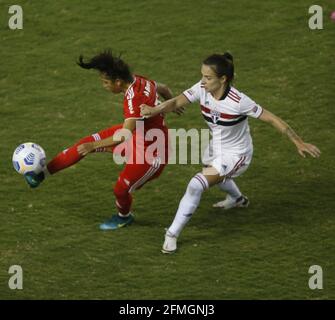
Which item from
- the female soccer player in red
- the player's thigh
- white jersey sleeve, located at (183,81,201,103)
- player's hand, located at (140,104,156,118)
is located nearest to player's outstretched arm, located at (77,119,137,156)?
the female soccer player in red

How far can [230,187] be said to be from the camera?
11750 mm

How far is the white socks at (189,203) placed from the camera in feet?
35.5

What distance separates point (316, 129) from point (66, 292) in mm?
5000

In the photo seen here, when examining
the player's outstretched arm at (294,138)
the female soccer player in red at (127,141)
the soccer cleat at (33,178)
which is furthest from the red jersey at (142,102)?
the player's outstretched arm at (294,138)

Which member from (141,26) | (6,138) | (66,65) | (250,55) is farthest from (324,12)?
(6,138)

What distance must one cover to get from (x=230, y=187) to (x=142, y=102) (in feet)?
5.02

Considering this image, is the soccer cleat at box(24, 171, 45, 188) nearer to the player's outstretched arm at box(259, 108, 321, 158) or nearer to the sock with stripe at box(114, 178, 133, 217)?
the sock with stripe at box(114, 178, 133, 217)

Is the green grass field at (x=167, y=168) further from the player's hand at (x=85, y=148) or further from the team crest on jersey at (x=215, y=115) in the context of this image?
the team crest on jersey at (x=215, y=115)

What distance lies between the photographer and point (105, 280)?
10.4m

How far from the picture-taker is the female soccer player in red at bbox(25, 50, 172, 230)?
11047 millimetres

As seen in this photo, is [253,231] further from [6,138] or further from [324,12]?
[324,12]

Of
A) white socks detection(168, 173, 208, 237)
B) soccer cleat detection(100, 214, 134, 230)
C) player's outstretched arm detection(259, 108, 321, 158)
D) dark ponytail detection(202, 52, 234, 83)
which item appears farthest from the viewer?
soccer cleat detection(100, 214, 134, 230)

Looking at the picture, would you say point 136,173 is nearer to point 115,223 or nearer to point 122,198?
point 122,198

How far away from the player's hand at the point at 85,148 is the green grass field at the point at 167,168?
0.89 metres
